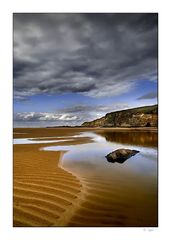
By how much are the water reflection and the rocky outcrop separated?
79 mm

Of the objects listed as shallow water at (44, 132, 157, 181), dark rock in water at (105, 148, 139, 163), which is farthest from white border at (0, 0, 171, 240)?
dark rock in water at (105, 148, 139, 163)

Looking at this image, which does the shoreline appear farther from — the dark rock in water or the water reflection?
the water reflection

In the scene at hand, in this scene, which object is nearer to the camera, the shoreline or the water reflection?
the shoreline

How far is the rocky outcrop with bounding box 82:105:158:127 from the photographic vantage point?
78.8 inches

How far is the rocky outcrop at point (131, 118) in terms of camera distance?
200 cm

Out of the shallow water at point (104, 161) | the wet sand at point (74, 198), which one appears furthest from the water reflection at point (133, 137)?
the wet sand at point (74, 198)

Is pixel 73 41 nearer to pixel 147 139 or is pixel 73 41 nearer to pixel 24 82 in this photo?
pixel 24 82

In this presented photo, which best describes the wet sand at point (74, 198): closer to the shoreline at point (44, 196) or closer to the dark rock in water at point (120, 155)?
the shoreline at point (44, 196)

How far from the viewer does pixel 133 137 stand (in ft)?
7.46

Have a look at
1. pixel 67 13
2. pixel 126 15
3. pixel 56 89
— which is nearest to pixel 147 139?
pixel 56 89
